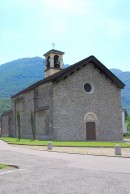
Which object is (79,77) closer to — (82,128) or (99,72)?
(99,72)

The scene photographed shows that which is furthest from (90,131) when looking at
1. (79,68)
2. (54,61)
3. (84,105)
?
(54,61)

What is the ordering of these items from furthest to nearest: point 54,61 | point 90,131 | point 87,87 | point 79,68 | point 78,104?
point 54,61 → point 87,87 → point 90,131 → point 79,68 → point 78,104

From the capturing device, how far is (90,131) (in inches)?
1447

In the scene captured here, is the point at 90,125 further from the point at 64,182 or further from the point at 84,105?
the point at 64,182

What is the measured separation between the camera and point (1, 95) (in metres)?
169

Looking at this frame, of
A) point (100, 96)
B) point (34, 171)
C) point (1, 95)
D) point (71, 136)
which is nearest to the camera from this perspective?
point (34, 171)

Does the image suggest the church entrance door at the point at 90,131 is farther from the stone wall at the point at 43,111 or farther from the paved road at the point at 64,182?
the paved road at the point at 64,182

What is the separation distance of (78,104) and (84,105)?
2.86ft

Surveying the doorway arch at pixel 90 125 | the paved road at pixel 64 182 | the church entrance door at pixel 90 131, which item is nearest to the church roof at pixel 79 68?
the doorway arch at pixel 90 125

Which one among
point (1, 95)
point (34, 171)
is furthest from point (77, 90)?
point (1, 95)

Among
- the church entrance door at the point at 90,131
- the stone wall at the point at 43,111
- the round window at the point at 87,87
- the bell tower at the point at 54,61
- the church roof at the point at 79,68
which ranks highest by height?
the bell tower at the point at 54,61

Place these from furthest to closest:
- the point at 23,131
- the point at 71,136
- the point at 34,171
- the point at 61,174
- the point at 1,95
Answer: the point at 1,95 < the point at 23,131 < the point at 71,136 < the point at 34,171 < the point at 61,174

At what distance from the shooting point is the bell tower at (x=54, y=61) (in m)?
42.9

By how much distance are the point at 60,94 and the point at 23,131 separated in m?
11.5
